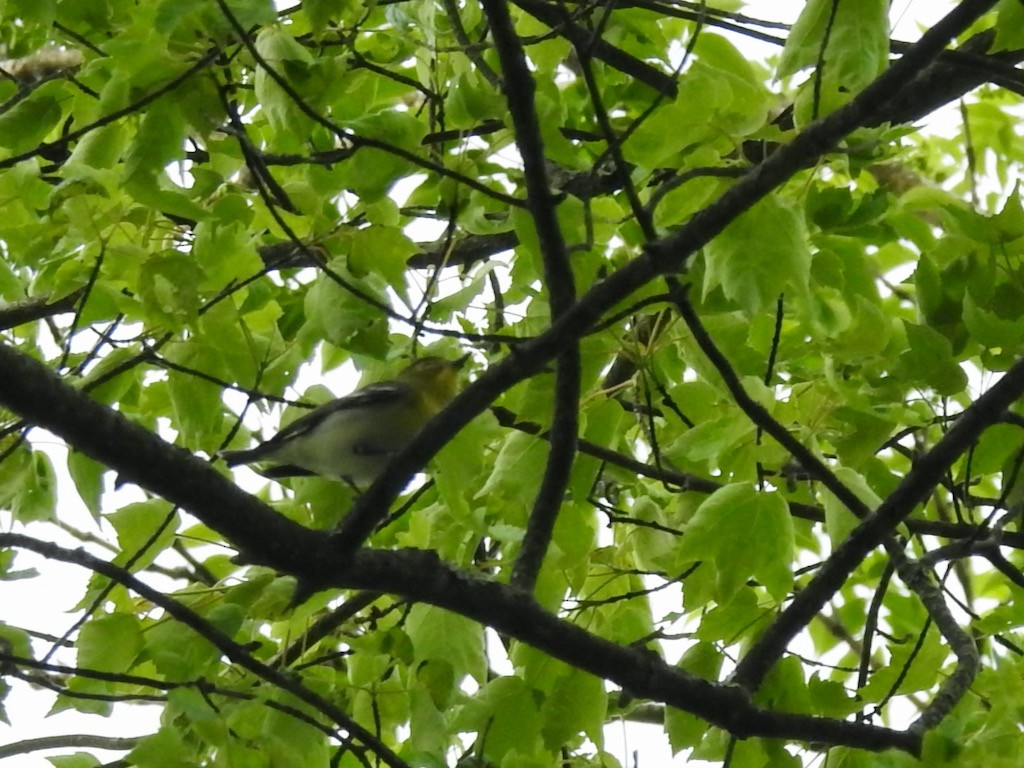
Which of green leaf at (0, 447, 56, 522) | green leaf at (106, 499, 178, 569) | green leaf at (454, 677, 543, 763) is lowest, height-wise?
green leaf at (454, 677, 543, 763)

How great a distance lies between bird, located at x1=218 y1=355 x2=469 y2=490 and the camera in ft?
12.1

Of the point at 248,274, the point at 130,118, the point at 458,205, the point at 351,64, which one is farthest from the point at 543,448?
the point at 130,118

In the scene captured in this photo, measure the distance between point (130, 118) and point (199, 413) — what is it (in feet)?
1.88

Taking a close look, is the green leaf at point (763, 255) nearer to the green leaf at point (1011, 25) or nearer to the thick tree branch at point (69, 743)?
the green leaf at point (1011, 25)

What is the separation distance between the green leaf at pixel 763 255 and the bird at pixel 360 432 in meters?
1.75

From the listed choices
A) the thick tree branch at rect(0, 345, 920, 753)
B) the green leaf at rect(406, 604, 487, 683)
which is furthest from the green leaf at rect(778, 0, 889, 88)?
the green leaf at rect(406, 604, 487, 683)

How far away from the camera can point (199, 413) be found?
231 cm

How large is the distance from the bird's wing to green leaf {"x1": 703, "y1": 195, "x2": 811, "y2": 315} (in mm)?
1684

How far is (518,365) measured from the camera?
187cm

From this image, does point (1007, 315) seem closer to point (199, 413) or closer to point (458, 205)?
point (458, 205)

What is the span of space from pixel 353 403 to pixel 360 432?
0.55 feet

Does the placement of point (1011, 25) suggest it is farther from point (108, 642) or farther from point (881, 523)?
point (108, 642)

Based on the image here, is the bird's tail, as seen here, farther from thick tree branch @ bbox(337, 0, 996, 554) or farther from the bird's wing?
thick tree branch @ bbox(337, 0, 996, 554)

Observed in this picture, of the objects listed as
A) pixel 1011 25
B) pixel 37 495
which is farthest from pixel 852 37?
pixel 37 495
